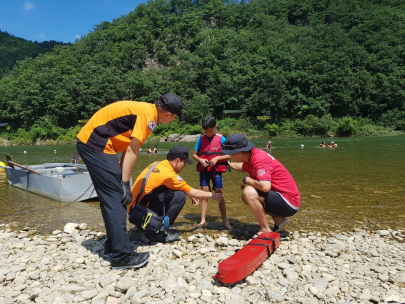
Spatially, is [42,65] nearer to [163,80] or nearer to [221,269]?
[163,80]

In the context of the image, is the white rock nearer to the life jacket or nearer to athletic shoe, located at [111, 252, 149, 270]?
athletic shoe, located at [111, 252, 149, 270]

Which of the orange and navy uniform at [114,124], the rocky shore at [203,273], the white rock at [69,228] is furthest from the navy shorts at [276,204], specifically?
the white rock at [69,228]

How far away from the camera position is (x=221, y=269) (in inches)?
131

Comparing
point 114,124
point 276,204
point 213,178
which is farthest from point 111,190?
point 276,204

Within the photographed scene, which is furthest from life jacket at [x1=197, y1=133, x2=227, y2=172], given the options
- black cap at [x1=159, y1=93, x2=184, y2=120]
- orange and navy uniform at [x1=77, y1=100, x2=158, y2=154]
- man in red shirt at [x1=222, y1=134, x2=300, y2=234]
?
orange and navy uniform at [x1=77, y1=100, x2=158, y2=154]

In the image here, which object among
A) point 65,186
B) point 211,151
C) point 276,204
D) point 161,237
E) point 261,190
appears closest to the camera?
point 261,190

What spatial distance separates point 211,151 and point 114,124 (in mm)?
2313

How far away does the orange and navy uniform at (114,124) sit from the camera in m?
3.69

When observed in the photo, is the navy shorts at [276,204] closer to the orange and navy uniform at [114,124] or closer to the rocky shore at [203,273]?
the rocky shore at [203,273]

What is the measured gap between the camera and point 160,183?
4668 millimetres

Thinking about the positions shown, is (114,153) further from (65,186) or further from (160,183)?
(65,186)

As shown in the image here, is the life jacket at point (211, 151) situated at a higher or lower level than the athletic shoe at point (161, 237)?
higher

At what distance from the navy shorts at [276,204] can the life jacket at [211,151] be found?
3.49 ft

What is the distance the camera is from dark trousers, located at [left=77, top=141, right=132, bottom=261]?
3.72 metres
